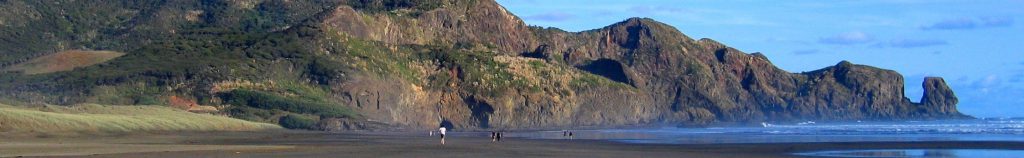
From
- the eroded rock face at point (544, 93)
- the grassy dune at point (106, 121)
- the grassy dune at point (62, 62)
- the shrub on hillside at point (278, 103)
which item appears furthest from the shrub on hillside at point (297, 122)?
the grassy dune at point (62, 62)

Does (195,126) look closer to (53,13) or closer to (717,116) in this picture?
(53,13)

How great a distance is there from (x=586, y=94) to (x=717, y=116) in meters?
39.1

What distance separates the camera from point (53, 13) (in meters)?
176

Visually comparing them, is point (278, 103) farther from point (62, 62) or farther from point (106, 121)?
point (106, 121)

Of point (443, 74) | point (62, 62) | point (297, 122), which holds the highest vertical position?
point (62, 62)

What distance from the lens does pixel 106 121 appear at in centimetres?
7544

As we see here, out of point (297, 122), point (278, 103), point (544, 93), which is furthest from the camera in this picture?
point (544, 93)

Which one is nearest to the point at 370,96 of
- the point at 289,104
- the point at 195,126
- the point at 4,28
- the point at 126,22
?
the point at 289,104

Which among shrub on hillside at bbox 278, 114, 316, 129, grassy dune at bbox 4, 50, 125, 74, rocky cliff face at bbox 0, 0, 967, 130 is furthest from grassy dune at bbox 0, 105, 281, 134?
grassy dune at bbox 4, 50, 125, 74

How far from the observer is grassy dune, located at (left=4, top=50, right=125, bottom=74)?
12912 cm

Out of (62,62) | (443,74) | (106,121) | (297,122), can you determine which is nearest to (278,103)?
(297,122)

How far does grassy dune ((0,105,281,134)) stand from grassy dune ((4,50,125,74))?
32737 millimetres

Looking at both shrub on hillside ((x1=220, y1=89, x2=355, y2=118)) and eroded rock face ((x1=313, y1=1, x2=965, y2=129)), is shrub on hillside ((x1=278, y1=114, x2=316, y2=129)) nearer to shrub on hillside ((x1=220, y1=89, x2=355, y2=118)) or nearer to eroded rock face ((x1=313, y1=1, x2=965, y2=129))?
shrub on hillside ((x1=220, y1=89, x2=355, y2=118))

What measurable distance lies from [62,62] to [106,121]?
197 feet
